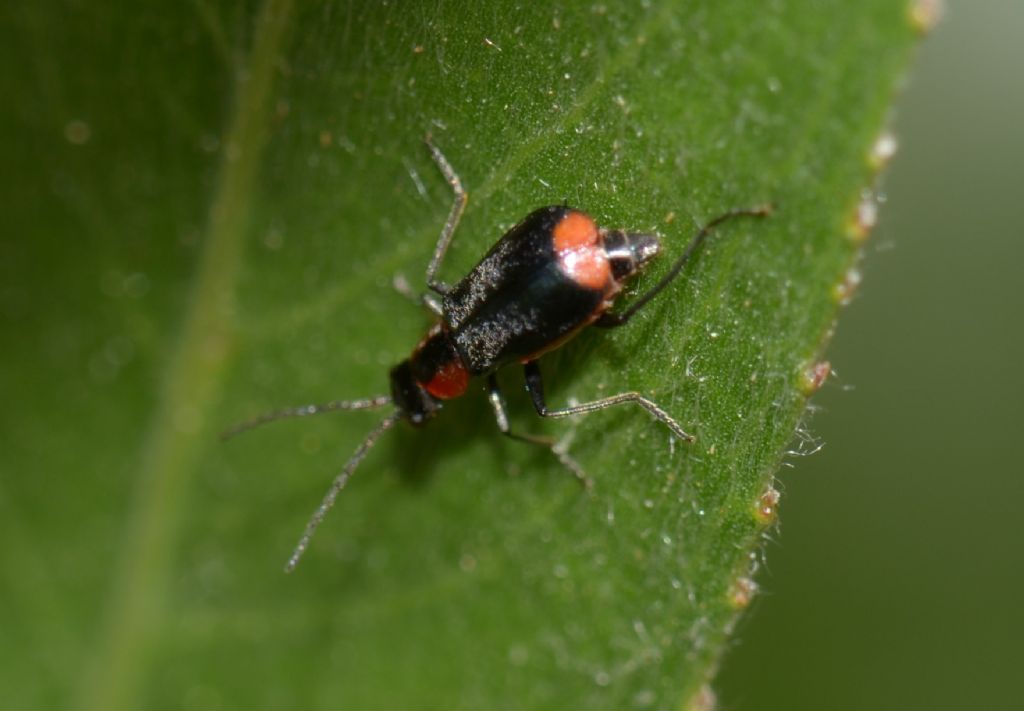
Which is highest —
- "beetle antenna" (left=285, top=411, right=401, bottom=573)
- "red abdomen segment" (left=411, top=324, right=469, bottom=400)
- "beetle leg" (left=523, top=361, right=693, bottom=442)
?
"red abdomen segment" (left=411, top=324, right=469, bottom=400)

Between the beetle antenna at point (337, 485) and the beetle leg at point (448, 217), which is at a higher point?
the beetle leg at point (448, 217)

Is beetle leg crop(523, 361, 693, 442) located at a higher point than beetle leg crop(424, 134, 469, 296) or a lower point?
lower

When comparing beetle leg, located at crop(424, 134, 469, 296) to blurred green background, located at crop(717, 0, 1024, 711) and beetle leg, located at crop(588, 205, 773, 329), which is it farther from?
blurred green background, located at crop(717, 0, 1024, 711)

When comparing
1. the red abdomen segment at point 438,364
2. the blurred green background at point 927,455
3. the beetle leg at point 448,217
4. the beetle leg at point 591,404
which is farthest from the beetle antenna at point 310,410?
the blurred green background at point 927,455

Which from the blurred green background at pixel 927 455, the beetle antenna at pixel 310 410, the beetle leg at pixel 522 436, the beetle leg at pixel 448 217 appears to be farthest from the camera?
the blurred green background at pixel 927 455

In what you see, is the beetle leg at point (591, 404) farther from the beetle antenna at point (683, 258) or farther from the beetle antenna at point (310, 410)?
the beetle antenna at point (310, 410)

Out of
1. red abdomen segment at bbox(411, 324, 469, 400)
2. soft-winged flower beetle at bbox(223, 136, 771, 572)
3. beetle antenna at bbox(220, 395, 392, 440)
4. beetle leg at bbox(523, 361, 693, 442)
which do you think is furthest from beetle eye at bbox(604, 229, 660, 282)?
beetle antenna at bbox(220, 395, 392, 440)

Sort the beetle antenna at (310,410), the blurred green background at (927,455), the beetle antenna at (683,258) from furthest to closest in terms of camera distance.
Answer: the blurred green background at (927,455) < the beetle antenna at (310,410) < the beetle antenna at (683,258)
